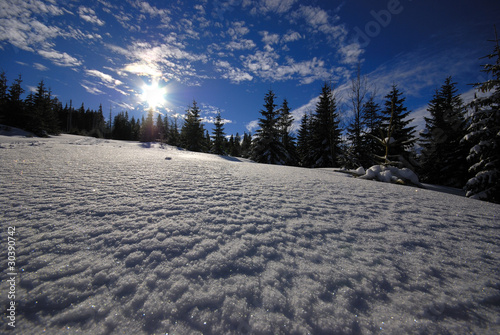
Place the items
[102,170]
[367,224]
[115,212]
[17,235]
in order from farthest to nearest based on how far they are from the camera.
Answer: [102,170] → [367,224] → [115,212] → [17,235]

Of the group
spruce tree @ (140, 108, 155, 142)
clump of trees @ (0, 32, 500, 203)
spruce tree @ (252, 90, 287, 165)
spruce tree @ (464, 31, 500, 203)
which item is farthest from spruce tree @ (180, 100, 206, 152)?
spruce tree @ (464, 31, 500, 203)

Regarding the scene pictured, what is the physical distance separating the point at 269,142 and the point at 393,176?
11651 millimetres

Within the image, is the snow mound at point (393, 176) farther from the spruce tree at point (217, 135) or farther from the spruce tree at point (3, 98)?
the spruce tree at point (3, 98)

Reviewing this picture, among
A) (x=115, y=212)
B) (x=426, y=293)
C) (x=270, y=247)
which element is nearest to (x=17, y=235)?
(x=115, y=212)

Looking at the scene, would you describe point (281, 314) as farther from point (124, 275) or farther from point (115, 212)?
point (115, 212)

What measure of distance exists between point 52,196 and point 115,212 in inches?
46.3

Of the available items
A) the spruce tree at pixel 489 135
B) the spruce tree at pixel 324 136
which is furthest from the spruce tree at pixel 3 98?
the spruce tree at pixel 489 135

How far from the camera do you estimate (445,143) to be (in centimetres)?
1467

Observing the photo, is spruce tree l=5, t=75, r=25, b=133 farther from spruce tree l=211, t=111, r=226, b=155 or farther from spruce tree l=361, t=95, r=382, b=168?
spruce tree l=361, t=95, r=382, b=168

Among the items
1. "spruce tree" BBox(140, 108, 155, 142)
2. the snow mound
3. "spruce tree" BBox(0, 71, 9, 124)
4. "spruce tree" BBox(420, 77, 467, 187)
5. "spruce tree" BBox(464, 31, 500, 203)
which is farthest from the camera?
"spruce tree" BBox(140, 108, 155, 142)

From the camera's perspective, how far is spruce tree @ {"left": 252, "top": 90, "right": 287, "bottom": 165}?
16.8 metres

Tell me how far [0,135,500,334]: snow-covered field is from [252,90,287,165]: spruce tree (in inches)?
553

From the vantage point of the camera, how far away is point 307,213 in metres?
2.51

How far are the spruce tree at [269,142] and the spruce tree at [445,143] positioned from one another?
13.1 meters
